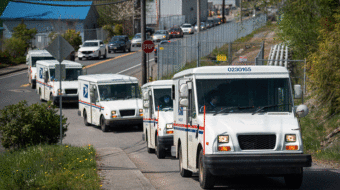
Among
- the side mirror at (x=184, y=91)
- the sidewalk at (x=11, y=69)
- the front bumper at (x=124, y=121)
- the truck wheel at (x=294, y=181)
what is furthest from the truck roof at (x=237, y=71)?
the sidewalk at (x=11, y=69)

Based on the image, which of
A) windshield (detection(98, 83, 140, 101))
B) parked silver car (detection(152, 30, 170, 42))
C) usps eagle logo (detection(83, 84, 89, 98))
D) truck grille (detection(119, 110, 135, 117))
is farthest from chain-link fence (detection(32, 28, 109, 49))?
truck grille (detection(119, 110, 135, 117))

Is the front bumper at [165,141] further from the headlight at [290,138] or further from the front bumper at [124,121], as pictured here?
the front bumper at [124,121]

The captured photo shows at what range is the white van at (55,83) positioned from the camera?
28.5 meters

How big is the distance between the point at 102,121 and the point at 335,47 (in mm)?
10348

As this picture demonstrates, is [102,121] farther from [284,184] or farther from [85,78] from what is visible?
[284,184]

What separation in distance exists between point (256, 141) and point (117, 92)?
13.7 metres

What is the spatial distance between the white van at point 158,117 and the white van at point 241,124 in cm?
359

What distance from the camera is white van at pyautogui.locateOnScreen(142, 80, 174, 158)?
1450cm

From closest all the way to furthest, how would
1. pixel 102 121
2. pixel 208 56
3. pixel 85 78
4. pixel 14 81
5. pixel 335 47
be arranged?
pixel 335 47 → pixel 102 121 → pixel 85 78 → pixel 208 56 → pixel 14 81

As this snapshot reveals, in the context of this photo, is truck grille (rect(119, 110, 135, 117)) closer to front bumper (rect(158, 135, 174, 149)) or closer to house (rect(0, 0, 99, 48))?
front bumper (rect(158, 135, 174, 149))

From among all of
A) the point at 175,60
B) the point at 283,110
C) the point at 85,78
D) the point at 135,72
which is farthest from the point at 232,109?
the point at 135,72

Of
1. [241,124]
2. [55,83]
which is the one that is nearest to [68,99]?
[55,83]

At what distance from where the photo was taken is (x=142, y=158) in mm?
14859

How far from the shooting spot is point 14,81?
39.1 metres
